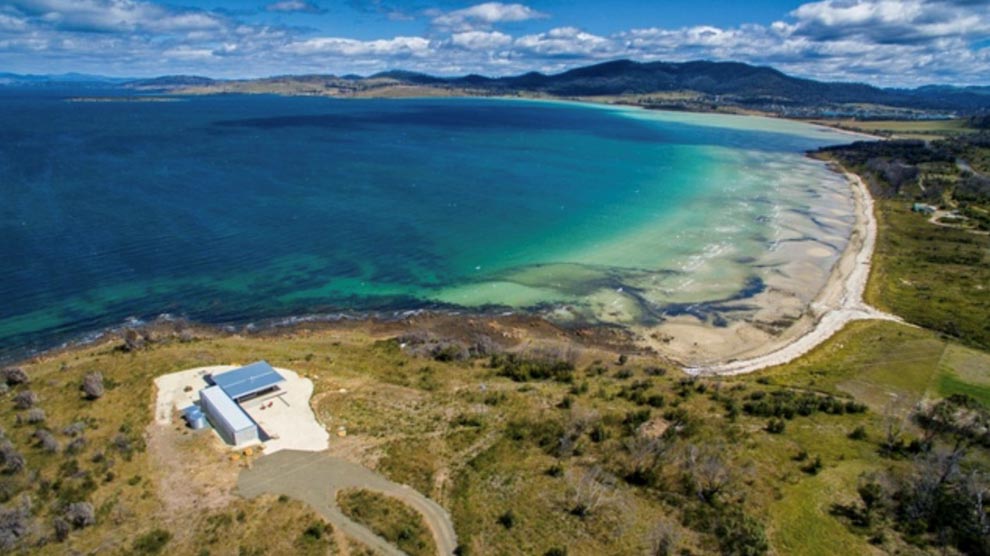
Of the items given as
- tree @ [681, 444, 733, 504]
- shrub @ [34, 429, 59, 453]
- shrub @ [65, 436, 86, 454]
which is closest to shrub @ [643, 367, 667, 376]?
tree @ [681, 444, 733, 504]

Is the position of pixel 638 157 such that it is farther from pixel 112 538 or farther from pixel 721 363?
pixel 112 538

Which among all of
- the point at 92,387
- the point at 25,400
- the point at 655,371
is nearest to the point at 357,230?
the point at 92,387

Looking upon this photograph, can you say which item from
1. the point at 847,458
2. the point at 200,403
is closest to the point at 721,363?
the point at 847,458

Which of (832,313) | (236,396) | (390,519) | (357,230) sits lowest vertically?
(390,519)

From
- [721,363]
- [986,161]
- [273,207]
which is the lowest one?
[721,363]

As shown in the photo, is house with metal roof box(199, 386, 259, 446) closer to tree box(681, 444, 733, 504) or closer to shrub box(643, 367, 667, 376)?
tree box(681, 444, 733, 504)

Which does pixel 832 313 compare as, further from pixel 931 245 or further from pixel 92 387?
pixel 92 387
